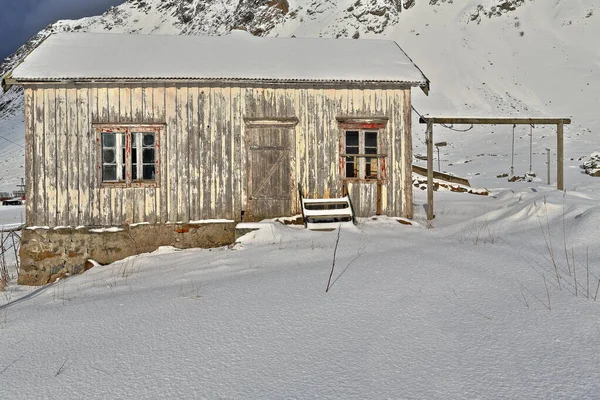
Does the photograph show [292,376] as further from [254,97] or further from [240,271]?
[254,97]

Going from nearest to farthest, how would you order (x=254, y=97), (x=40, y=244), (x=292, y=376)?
(x=292, y=376), (x=40, y=244), (x=254, y=97)

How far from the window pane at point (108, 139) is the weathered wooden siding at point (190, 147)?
0.70 feet

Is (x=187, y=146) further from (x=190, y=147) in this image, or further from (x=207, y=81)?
(x=207, y=81)

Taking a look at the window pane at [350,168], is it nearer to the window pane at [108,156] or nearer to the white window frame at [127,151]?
the white window frame at [127,151]

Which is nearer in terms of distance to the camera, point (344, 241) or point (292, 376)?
point (292, 376)

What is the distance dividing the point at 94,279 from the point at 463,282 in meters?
6.41

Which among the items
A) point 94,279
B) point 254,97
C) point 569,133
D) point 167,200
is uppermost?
point 569,133

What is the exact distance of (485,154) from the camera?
3147 centimetres

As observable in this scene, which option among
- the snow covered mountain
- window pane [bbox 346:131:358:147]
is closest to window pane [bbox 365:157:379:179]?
window pane [bbox 346:131:358:147]

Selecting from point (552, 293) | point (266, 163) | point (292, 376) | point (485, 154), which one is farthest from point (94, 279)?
point (485, 154)

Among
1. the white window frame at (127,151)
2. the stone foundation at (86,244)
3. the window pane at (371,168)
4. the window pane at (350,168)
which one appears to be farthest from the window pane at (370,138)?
the white window frame at (127,151)

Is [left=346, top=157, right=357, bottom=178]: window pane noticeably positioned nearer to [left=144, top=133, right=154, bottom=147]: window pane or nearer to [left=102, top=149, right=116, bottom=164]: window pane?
[left=144, top=133, right=154, bottom=147]: window pane

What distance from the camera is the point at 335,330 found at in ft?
11.7

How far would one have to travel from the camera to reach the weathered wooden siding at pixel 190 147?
30.8 feet
